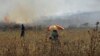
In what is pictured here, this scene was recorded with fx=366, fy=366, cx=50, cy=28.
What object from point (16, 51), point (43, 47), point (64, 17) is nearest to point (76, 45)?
point (43, 47)

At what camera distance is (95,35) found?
5.54 metres

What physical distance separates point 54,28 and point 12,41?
4.79 m

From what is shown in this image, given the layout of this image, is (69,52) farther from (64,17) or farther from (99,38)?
(64,17)

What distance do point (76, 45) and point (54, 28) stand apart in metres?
4.93

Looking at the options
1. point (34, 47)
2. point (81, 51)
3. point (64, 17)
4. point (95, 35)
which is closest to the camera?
point (95, 35)

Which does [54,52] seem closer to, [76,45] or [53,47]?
[53,47]

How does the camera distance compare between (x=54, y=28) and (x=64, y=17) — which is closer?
(x=54, y=28)

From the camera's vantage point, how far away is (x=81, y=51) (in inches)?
232

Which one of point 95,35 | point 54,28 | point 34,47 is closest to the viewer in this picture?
point 95,35

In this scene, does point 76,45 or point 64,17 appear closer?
point 76,45

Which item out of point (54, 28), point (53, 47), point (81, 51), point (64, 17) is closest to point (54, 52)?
point (53, 47)

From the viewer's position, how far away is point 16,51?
6.00m

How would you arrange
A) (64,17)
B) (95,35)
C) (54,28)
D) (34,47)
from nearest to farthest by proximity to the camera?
(95,35)
(34,47)
(54,28)
(64,17)

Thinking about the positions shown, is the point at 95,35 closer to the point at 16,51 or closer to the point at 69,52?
the point at 69,52
